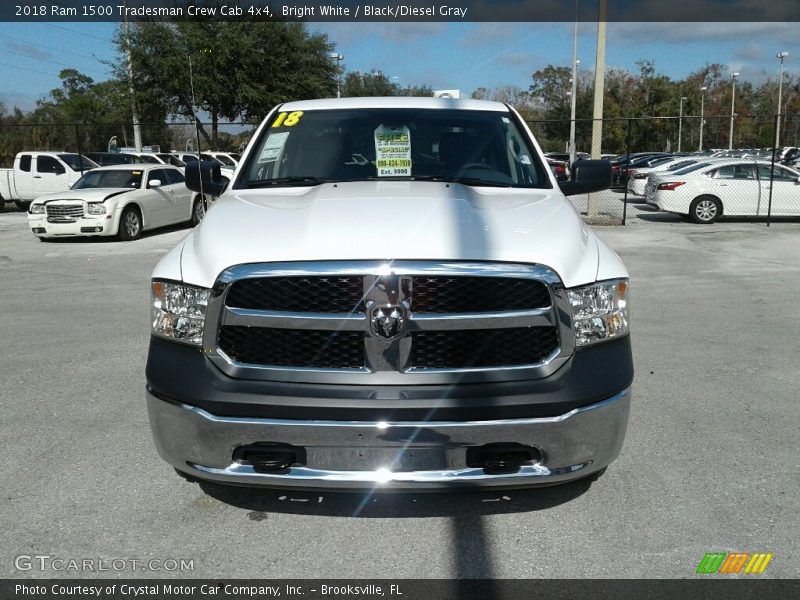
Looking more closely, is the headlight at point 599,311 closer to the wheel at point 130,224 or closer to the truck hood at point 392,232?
the truck hood at point 392,232

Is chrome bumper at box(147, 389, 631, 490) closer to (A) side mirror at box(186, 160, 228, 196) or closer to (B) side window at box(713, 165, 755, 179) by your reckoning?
(A) side mirror at box(186, 160, 228, 196)

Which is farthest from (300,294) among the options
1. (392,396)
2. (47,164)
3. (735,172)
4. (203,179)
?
(47,164)

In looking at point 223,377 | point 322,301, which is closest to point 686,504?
point 322,301

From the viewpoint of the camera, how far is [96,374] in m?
5.68

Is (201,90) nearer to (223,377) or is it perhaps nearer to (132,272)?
(132,272)

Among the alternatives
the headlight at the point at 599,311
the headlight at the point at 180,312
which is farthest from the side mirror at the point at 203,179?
the headlight at the point at 599,311

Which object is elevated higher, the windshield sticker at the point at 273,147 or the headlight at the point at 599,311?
the windshield sticker at the point at 273,147

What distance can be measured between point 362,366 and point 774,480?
2.37 m

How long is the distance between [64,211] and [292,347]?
13.4 metres

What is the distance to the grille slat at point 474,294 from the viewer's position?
9.40 feet

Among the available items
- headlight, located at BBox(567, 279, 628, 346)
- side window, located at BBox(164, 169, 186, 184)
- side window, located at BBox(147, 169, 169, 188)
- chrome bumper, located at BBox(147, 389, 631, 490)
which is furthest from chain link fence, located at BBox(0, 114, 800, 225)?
chrome bumper, located at BBox(147, 389, 631, 490)

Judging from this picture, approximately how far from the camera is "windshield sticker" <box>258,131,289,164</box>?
458 cm

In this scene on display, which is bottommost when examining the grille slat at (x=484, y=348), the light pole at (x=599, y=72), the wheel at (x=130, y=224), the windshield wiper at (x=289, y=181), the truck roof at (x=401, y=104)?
the wheel at (x=130, y=224)

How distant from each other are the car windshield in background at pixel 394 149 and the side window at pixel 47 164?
19.6 meters
